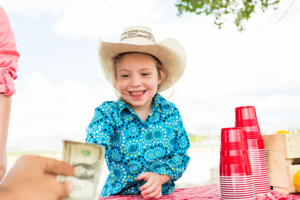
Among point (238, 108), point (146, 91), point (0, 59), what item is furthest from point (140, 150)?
point (0, 59)

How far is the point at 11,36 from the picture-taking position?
1466 millimetres

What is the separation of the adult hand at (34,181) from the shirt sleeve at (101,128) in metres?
1.05

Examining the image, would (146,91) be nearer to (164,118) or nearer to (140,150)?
(164,118)

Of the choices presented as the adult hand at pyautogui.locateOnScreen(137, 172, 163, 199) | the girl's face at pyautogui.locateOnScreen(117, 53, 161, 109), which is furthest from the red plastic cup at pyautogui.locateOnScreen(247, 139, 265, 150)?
the girl's face at pyautogui.locateOnScreen(117, 53, 161, 109)

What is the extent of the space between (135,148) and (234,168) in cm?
69

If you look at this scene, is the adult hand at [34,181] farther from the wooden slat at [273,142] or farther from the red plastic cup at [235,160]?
the wooden slat at [273,142]

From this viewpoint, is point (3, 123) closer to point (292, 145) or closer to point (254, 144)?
point (254, 144)

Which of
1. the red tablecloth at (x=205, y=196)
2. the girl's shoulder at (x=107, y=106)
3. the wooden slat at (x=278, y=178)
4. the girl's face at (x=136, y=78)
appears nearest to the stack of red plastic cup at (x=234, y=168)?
the red tablecloth at (x=205, y=196)

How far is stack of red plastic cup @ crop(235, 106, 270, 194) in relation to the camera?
1.50m

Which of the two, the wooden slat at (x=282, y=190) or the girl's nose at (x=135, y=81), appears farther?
the girl's nose at (x=135, y=81)

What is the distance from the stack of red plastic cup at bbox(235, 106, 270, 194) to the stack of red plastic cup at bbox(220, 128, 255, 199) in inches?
6.3

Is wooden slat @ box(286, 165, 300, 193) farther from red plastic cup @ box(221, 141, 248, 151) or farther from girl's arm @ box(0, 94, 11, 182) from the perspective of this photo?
girl's arm @ box(0, 94, 11, 182)

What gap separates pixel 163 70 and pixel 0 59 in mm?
1204

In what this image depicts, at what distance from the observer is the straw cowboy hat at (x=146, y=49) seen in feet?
6.07
